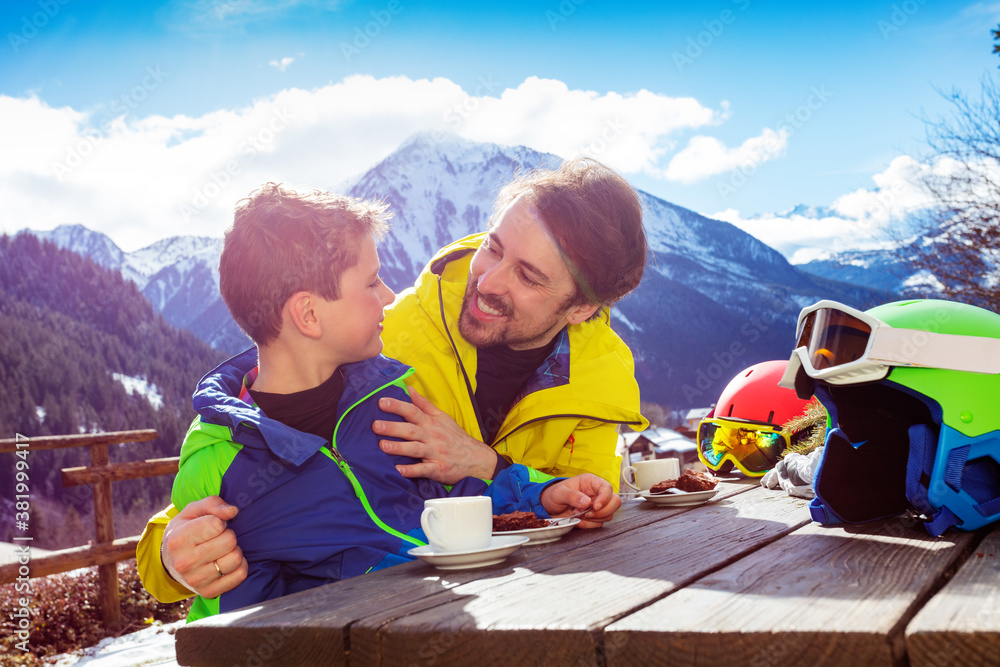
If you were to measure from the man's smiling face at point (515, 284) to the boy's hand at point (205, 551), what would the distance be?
1354 mm

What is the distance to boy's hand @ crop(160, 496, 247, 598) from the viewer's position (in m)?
1.43

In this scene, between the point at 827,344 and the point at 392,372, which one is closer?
the point at 827,344

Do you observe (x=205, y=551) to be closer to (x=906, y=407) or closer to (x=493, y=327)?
(x=493, y=327)

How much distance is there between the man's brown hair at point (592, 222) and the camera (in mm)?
2764

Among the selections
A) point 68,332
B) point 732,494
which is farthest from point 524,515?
point 68,332

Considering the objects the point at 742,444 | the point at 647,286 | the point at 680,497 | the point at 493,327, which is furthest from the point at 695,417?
the point at 647,286

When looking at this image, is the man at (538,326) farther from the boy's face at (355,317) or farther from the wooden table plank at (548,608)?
the wooden table plank at (548,608)

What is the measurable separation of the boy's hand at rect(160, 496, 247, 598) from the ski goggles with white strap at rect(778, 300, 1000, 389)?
4.37 ft

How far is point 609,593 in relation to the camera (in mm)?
981

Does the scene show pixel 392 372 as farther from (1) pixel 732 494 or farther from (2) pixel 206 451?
(1) pixel 732 494

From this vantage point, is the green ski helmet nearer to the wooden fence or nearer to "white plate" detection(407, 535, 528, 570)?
"white plate" detection(407, 535, 528, 570)

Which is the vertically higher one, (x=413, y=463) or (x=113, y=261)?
(x=113, y=261)

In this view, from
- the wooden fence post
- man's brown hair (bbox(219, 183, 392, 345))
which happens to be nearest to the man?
man's brown hair (bbox(219, 183, 392, 345))

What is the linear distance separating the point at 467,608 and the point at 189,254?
716 ft
